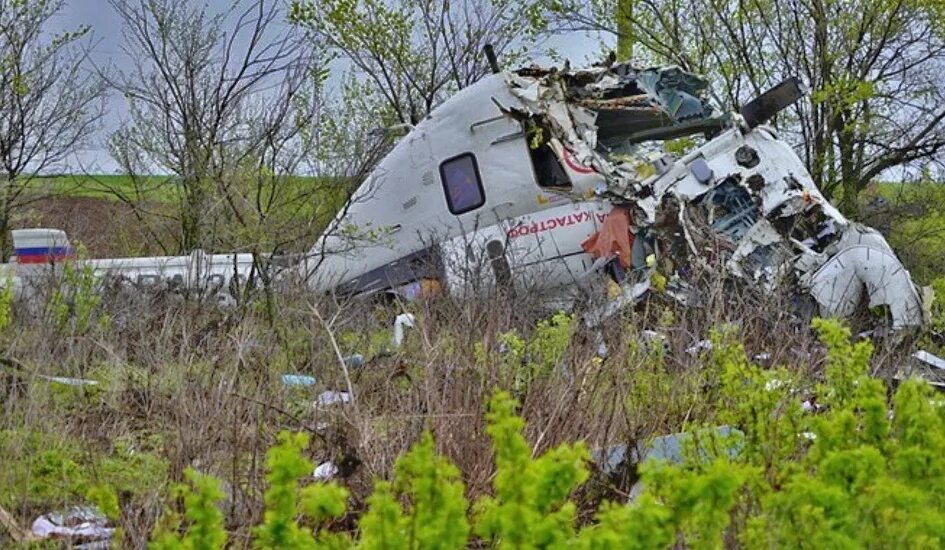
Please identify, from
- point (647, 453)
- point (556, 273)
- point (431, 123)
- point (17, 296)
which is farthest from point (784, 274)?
point (17, 296)

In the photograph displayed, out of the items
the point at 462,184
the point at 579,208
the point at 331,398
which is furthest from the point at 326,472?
the point at 462,184

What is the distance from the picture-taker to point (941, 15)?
1273 centimetres

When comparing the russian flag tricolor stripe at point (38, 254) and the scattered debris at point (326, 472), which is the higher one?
the russian flag tricolor stripe at point (38, 254)

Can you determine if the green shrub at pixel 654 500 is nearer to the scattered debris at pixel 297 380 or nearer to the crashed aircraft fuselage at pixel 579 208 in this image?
the scattered debris at pixel 297 380

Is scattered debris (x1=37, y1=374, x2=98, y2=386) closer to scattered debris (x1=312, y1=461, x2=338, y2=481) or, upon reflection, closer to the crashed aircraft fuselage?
scattered debris (x1=312, y1=461, x2=338, y2=481)

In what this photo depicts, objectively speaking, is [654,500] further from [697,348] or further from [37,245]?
[37,245]

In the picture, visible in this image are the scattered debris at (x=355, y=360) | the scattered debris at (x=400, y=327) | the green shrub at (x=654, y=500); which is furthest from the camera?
the scattered debris at (x=400, y=327)

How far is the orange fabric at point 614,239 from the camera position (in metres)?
9.61

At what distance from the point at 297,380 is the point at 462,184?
576 cm

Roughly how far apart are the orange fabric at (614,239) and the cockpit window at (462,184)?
132 cm

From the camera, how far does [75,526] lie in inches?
131

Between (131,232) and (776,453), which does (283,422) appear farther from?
(131,232)

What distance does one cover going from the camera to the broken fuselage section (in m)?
9.28

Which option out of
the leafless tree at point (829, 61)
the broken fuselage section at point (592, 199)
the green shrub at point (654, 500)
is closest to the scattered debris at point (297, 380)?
the green shrub at point (654, 500)
